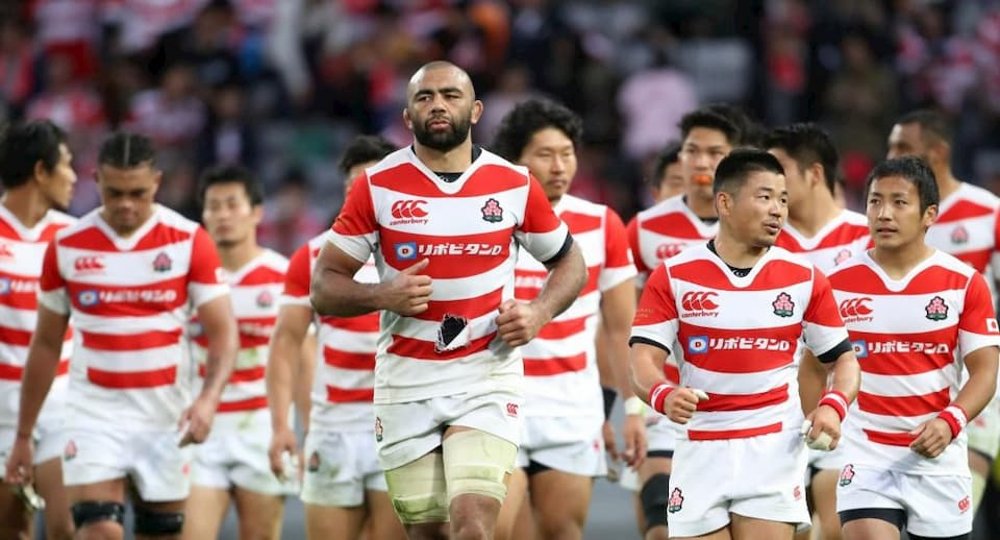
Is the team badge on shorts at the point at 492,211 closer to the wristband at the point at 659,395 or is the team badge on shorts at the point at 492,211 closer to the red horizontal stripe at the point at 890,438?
the wristband at the point at 659,395

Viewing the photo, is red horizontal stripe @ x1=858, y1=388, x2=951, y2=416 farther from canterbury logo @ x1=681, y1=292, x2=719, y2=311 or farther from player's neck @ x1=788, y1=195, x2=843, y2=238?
player's neck @ x1=788, y1=195, x2=843, y2=238

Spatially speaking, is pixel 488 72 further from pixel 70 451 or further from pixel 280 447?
pixel 70 451

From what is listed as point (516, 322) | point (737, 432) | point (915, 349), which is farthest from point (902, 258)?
point (516, 322)

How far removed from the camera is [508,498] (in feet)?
30.4

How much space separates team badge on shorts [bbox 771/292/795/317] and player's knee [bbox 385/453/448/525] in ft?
5.03

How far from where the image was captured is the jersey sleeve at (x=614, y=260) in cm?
993

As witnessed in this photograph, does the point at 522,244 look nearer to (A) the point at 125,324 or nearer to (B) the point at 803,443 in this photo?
(B) the point at 803,443

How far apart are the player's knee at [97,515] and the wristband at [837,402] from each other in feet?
12.2

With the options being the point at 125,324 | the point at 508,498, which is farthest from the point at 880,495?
the point at 125,324

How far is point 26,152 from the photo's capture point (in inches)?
414

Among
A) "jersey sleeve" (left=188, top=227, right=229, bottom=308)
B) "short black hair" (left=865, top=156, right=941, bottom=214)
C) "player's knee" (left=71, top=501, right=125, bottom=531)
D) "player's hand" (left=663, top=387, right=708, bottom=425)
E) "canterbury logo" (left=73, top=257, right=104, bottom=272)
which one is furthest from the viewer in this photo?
"jersey sleeve" (left=188, top=227, right=229, bottom=308)

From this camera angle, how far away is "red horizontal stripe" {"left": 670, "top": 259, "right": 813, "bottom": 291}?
26.6 feet

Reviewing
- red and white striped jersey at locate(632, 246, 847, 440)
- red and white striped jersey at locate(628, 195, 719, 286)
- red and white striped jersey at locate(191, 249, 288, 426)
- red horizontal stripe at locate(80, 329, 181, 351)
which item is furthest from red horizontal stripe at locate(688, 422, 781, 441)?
red and white striped jersey at locate(191, 249, 288, 426)

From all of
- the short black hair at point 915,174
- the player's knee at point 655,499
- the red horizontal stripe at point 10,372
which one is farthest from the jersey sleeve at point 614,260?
the red horizontal stripe at point 10,372
